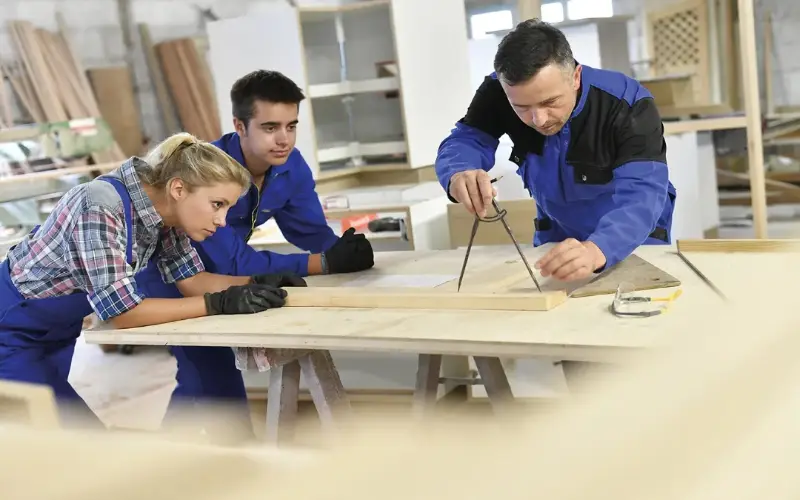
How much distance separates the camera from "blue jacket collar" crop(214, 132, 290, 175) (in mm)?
2801

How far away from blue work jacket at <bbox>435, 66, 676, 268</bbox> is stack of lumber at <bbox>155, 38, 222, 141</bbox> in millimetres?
4038

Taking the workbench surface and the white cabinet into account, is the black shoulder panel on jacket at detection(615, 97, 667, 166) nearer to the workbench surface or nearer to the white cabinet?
the workbench surface

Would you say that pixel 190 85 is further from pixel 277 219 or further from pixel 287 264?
pixel 287 264

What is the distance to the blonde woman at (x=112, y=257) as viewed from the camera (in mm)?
2049

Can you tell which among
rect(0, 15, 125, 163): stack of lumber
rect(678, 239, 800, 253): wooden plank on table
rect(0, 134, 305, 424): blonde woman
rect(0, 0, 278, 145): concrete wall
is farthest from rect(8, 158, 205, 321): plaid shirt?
rect(0, 0, 278, 145): concrete wall

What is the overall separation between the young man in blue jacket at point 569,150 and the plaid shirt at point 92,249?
0.86 m

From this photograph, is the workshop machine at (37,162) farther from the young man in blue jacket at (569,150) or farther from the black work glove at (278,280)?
the young man in blue jacket at (569,150)

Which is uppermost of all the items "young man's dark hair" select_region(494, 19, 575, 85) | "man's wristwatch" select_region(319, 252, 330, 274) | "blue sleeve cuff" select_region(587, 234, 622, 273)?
"young man's dark hair" select_region(494, 19, 575, 85)

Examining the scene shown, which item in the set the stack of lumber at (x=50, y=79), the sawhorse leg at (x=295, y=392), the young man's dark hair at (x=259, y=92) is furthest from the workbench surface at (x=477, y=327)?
the stack of lumber at (x=50, y=79)

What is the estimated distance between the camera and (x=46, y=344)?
2305 mm

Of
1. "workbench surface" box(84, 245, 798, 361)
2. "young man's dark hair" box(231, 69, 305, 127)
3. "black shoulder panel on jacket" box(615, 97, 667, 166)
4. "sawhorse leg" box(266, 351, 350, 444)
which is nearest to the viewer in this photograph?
"workbench surface" box(84, 245, 798, 361)

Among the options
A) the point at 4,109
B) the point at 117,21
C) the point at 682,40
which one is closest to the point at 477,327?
the point at 682,40

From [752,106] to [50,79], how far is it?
436 cm

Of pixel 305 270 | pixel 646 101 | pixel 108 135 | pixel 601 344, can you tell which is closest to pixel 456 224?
pixel 305 270
